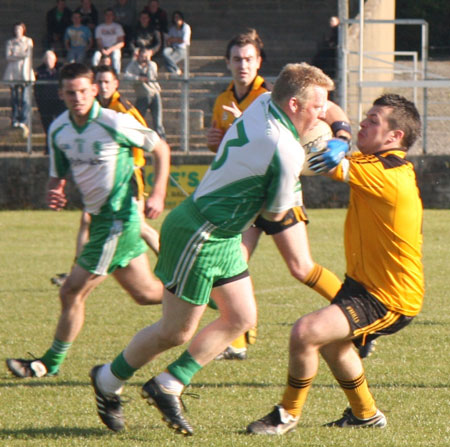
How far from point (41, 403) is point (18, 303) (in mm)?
3630

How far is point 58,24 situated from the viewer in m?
21.5

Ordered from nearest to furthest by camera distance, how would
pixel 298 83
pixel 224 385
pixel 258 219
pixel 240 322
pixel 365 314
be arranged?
pixel 298 83 < pixel 365 314 < pixel 240 322 < pixel 224 385 < pixel 258 219

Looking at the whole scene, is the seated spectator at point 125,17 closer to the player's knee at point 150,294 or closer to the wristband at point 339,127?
the player's knee at point 150,294

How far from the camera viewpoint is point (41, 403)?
5816 millimetres

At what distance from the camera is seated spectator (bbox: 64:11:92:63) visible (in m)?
20.4

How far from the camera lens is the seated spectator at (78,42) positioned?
2036 centimetres

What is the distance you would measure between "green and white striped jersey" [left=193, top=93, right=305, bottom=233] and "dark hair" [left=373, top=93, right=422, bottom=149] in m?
0.65

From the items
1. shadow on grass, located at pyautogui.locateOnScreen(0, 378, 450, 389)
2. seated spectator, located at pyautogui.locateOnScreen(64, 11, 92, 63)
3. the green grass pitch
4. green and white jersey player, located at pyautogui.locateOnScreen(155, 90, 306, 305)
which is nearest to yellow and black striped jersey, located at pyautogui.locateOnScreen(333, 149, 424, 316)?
green and white jersey player, located at pyautogui.locateOnScreen(155, 90, 306, 305)

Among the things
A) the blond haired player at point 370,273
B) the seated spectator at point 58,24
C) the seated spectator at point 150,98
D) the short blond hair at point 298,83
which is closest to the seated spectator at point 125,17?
the seated spectator at point 58,24

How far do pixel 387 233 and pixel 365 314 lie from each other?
0.42 m

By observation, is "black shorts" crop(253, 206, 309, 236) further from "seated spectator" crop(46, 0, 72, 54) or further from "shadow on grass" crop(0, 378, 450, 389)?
"seated spectator" crop(46, 0, 72, 54)

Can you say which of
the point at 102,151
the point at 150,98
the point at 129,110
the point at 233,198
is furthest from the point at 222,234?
the point at 150,98

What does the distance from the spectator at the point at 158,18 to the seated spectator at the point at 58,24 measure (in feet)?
5.85

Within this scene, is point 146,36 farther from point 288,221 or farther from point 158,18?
point 288,221
